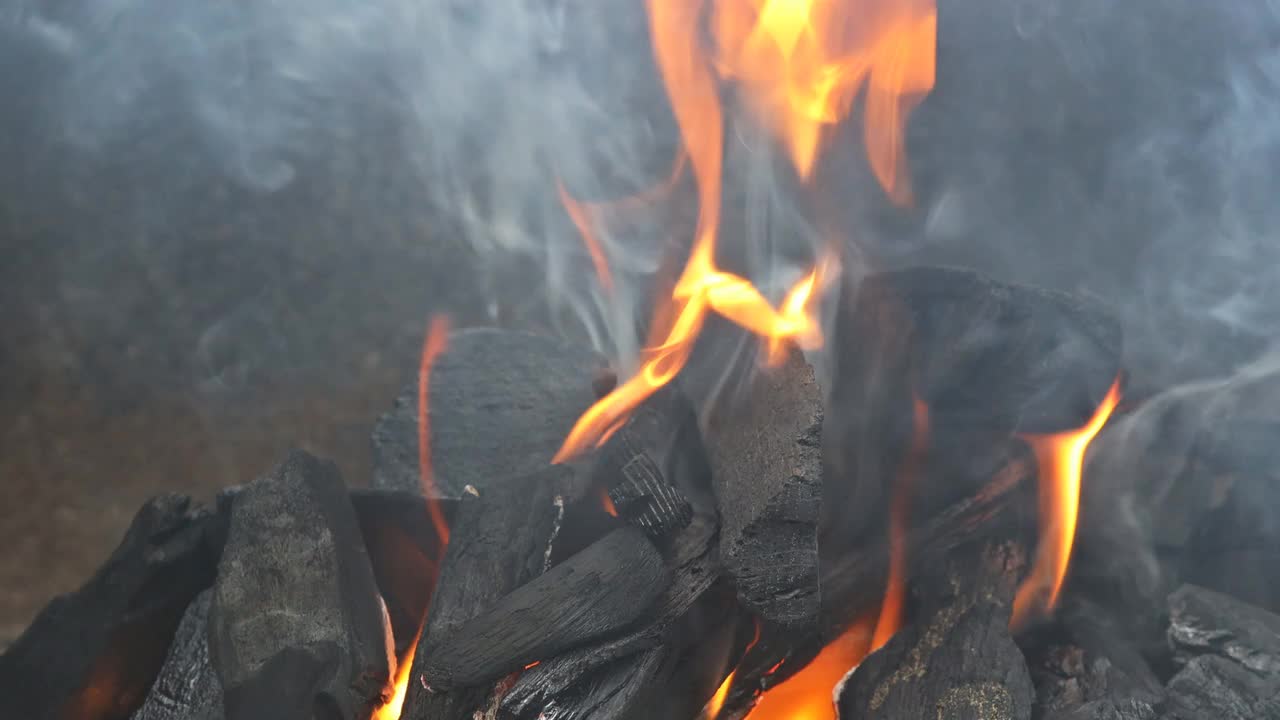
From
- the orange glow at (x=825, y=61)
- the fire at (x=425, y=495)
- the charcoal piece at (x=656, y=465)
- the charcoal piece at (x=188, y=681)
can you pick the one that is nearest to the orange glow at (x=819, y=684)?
the charcoal piece at (x=656, y=465)

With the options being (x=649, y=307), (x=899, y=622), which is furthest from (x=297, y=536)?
(x=649, y=307)

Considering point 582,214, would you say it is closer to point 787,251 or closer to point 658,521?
point 787,251

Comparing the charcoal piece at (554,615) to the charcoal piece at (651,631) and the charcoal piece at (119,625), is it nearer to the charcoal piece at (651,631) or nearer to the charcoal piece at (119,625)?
the charcoal piece at (651,631)

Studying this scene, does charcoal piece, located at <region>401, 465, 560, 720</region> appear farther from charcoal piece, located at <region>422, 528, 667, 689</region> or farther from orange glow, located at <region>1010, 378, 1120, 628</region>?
orange glow, located at <region>1010, 378, 1120, 628</region>

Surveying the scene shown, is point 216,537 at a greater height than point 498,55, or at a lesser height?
lesser

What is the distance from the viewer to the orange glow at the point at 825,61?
303cm

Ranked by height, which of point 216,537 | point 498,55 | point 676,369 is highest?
point 498,55

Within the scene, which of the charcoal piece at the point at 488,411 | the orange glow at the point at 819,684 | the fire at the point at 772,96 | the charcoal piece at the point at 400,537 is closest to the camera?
the orange glow at the point at 819,684

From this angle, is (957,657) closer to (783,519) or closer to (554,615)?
(783,519)

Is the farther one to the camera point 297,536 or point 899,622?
point 899,622

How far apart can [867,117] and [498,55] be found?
163 centimetres

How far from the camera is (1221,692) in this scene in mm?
2113

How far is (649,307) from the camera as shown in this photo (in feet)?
11.6

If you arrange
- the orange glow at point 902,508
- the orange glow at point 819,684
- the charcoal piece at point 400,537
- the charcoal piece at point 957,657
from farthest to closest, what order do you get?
the charcoal piece at point 400,537 < the orange glow at point 902,508 < the orange glow at point 819,684 < the charcoal piece at point 957,657
